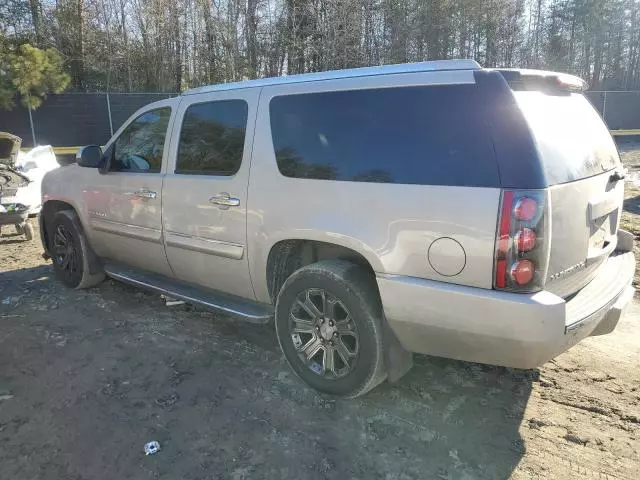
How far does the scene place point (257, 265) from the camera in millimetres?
3742

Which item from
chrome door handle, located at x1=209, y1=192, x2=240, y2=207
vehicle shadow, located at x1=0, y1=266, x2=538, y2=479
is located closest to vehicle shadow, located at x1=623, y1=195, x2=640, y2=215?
vehicle shadow, located at x1=0, y1=266, x2=538, y2=479

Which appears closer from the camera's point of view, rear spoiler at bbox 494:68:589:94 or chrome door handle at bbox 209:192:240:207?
rear spoiler at bbox 494:68:589:94

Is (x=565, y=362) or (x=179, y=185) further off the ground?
(x=179, y=185)

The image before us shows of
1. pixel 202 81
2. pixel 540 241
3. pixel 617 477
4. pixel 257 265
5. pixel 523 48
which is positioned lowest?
pixel 617 477

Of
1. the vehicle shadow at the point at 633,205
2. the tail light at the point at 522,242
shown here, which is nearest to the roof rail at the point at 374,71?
the tail light at the point at 522,242

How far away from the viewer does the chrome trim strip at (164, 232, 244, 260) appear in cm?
384

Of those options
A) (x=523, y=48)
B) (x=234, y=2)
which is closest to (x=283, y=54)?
(x=234, y=2)

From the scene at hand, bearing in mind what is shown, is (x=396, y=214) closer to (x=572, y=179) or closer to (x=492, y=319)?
(x=492, y=319)

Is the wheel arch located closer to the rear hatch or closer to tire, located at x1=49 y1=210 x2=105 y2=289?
the rear hatch

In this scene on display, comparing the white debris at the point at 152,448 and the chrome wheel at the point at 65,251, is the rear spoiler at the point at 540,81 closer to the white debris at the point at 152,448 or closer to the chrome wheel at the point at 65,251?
the white debris at the point at 152,448

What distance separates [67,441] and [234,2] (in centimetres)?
2429

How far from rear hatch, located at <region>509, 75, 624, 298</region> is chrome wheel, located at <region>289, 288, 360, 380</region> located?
1223 millimetres

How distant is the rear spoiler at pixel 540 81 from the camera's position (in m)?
2.75

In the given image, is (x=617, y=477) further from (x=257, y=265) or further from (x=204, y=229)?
(x=204, y=229)
